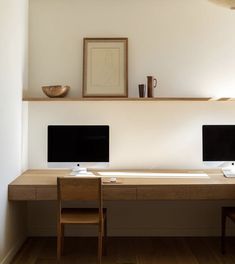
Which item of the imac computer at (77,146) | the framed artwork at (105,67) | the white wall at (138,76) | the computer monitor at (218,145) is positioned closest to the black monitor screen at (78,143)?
the imac computer at (77,146)

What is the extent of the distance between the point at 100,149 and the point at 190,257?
1293mm

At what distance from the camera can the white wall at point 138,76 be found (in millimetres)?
3895

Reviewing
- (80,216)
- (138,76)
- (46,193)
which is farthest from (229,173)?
(46,193)

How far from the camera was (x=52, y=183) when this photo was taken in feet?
10.6

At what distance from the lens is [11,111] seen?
3266mm

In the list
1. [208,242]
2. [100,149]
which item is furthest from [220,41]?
[208,242]

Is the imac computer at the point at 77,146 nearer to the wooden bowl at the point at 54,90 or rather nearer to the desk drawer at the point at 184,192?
the wooden bowl at the point at 54,90

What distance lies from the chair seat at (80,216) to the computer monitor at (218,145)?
3.93 ft

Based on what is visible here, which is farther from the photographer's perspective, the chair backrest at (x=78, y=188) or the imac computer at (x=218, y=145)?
the imac computer at (x=218, y=145)

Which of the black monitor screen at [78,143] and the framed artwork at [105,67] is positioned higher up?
the framed artwork at [105,67]

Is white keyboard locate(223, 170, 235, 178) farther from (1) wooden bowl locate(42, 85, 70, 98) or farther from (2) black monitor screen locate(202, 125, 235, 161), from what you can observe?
(1) wooden bowl locate(42, 85, 70, 98)

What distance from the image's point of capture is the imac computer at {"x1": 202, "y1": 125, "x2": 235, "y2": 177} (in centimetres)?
359

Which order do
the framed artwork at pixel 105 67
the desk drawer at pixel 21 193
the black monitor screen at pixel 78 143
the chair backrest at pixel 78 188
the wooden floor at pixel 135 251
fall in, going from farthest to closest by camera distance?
the framed artwork at pixel 105 67
the black monitor screen at pixel 78 143
the wooden floor at pixel 135 251
the desk drawer at pixel 21 193
the chair backrest at pixel 78 188

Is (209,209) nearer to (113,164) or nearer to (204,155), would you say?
(204,155)
